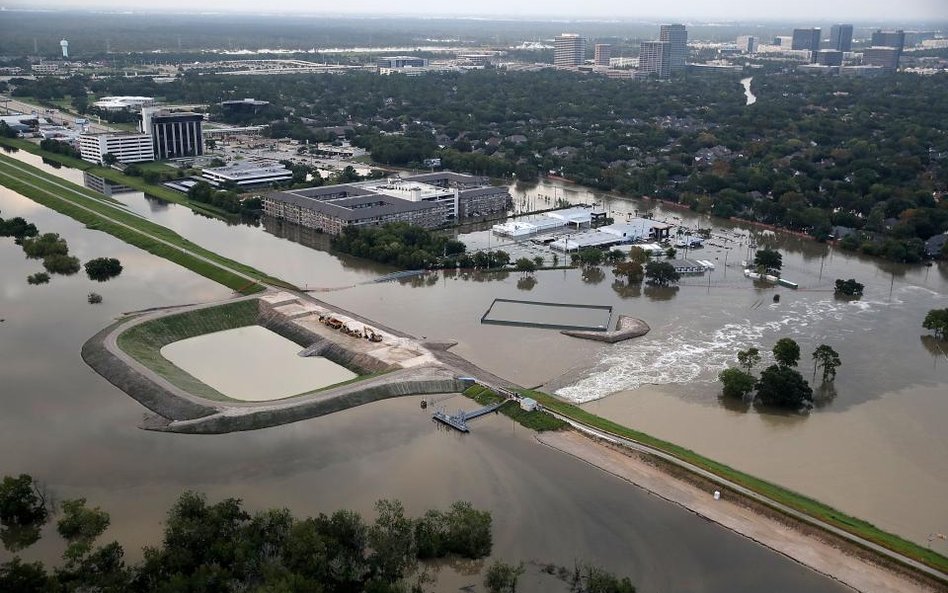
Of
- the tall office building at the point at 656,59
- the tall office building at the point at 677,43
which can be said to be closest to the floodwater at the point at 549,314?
the tall office building at the point at 656,59

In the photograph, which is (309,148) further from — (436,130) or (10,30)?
(10,30)

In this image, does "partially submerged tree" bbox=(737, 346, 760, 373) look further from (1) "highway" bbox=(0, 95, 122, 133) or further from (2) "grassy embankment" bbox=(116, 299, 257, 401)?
(1) "highway" bbox=(0, 95, 122, 133)

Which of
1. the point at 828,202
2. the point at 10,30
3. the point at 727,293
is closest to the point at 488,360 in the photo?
the point at 727,293

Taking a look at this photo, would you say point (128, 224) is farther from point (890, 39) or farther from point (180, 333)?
point (890, 39)

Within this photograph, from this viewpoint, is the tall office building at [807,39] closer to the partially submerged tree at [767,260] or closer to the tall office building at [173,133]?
the tall office building at [173,133]

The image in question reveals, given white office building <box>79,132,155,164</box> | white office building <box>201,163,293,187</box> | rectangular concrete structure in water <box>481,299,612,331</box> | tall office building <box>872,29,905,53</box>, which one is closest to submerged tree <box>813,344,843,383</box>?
rectangular concrete structure in water <box>481,299,612,331</box>
